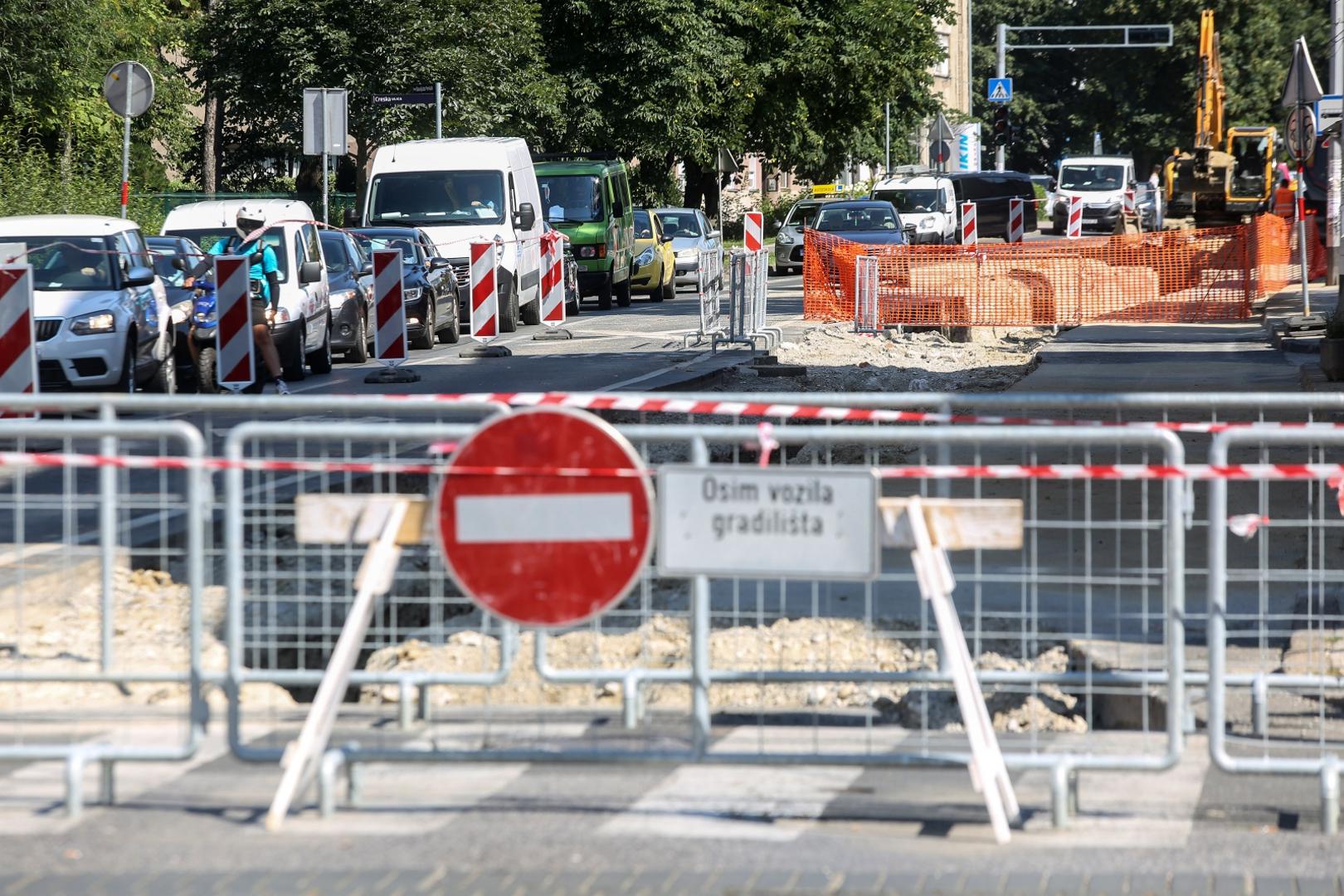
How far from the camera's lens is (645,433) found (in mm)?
5641

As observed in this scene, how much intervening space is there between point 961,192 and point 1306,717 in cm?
4973

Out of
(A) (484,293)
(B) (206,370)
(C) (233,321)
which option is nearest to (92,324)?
(C) (233,321)

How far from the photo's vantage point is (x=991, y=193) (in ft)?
181

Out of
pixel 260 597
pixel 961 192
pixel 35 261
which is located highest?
pixel 961 192

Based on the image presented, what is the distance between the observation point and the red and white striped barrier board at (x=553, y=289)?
25406 mm

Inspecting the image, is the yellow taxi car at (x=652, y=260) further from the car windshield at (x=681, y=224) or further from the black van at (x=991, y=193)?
the black van at (x=991, y=193)

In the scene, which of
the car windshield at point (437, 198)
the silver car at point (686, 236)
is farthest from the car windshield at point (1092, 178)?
the car windshield at point (437, 198)

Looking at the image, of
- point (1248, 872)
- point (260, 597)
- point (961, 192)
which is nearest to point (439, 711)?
point (260, 597)

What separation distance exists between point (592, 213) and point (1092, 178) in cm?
3361

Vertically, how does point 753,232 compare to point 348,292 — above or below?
above

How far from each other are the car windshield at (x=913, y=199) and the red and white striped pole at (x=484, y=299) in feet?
79.2

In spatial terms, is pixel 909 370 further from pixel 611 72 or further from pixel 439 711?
pixel 611 72

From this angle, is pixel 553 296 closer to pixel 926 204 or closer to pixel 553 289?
pixel 553 289

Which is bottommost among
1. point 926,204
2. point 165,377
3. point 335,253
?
point 165,377
